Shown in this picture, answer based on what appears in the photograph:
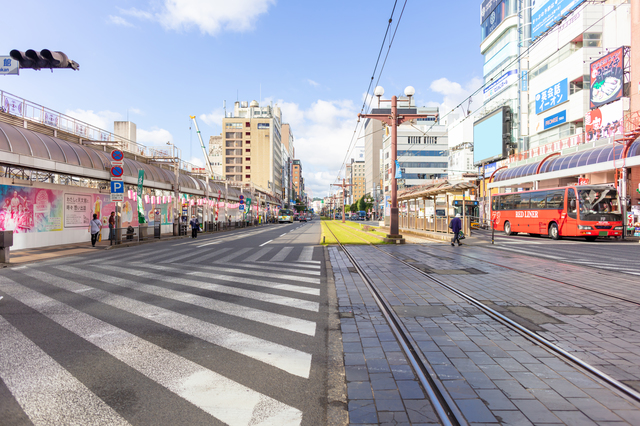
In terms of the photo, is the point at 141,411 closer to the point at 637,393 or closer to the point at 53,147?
the point at 637,393

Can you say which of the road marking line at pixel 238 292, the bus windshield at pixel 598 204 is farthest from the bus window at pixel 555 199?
the road marking line at pixel 238 292

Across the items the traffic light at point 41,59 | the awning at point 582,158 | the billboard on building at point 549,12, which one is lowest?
→ the traffic light at point 41,59

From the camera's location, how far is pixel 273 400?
316 cm

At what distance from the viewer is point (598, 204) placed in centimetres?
2103

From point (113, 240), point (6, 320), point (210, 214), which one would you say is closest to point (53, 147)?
point (113, 240)

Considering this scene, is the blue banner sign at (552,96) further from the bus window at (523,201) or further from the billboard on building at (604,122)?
the bus window at (523,201)

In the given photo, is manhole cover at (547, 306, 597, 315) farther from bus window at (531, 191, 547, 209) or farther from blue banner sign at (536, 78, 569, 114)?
blue banner sign at (536, 78, 569, 114)

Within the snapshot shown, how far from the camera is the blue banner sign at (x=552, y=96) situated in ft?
134

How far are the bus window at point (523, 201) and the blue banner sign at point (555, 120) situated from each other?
69.1 feet

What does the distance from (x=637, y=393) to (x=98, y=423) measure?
454 centimetres

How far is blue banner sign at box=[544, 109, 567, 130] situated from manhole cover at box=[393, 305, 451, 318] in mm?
44770

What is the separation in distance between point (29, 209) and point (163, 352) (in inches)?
697

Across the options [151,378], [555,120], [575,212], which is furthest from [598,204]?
[555,120]

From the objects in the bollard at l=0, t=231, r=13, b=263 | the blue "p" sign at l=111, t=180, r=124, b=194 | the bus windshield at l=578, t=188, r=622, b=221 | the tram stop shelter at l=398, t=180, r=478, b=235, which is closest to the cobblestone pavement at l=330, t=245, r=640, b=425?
the bollard at l=0, t=231, r=13, b=263
